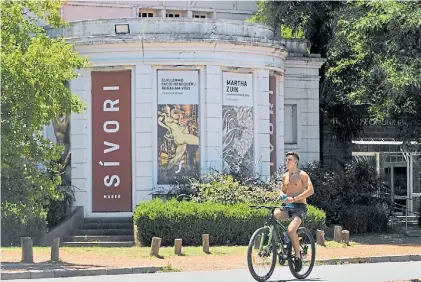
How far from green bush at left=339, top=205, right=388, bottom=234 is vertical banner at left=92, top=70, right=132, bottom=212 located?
6460 mm

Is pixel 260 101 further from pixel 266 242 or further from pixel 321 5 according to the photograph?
pixel 266 242

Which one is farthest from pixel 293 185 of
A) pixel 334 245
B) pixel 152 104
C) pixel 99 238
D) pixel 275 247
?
pixel 152 104

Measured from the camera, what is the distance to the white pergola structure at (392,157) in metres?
38.1

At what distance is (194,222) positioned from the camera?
24.0 m

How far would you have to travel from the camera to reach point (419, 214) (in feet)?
109

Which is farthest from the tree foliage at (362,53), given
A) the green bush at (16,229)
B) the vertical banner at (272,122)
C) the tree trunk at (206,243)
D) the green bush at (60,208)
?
the green bush at (16,229)

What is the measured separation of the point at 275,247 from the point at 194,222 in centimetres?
877

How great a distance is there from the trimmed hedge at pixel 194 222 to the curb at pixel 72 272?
531 centimetres

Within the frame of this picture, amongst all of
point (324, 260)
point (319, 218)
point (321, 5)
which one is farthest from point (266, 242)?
point (321, 5)

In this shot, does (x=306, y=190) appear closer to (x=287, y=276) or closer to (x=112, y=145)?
(x=287, y=276)

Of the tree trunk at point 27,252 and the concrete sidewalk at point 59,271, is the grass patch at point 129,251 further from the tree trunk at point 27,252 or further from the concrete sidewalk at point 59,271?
the concrete sidewalk at point 59,271

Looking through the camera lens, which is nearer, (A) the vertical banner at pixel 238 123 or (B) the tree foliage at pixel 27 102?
(B) the tree foliage at pixel 27 102

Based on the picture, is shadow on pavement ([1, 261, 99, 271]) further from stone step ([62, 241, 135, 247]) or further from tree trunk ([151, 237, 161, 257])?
stone step ([62, 241, 135, 247])

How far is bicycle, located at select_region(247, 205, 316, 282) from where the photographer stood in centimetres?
1520
